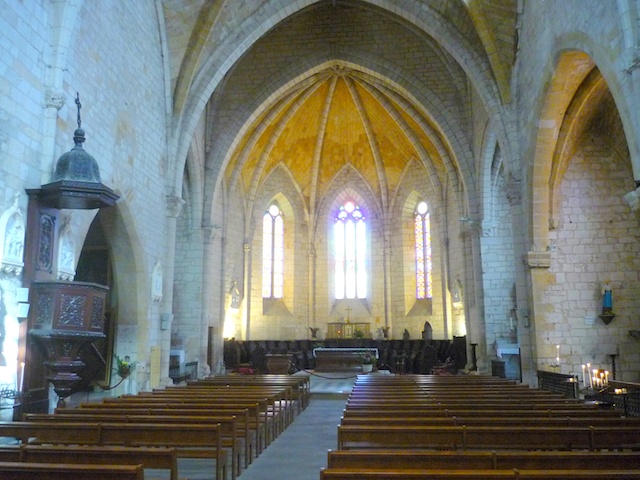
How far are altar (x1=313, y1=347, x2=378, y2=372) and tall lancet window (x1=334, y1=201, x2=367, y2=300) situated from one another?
316 inches

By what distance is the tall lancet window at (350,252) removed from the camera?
99.4 ft

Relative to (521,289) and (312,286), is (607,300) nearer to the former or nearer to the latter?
(521,289)

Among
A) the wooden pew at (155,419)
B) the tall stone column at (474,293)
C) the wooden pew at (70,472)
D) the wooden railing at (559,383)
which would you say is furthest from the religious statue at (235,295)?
the wooden pew at (70,472)

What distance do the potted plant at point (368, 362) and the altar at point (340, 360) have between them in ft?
0.34

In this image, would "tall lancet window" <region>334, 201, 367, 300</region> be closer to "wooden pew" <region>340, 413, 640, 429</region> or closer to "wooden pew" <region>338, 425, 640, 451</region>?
"wooden pew" <region>340, 413, 640, 429</region>

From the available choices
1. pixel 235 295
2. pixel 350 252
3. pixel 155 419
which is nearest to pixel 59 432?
pixel 155 419

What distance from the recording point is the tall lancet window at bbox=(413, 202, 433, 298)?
93.6 ft

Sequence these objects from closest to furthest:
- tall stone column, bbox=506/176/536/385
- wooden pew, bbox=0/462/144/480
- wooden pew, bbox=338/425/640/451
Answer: wooden pew, bbox=0/462/144/480 < wooden pew, bbox=338/425/640/451 < tall stone column, bbox=506/176/536/385

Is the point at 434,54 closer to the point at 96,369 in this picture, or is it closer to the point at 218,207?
the point at 218,207

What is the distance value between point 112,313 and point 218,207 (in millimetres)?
9071

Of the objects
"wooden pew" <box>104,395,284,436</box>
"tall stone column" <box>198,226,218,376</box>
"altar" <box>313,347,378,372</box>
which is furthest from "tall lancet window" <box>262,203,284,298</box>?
"wooden pew" <box>104,395,284,436</box>

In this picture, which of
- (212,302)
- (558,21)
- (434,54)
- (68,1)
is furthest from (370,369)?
(68,1)

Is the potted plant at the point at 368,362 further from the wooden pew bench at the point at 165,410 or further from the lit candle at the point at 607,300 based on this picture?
the wooden pew bench at the point at 165,410

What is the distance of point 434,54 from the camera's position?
22250mm
